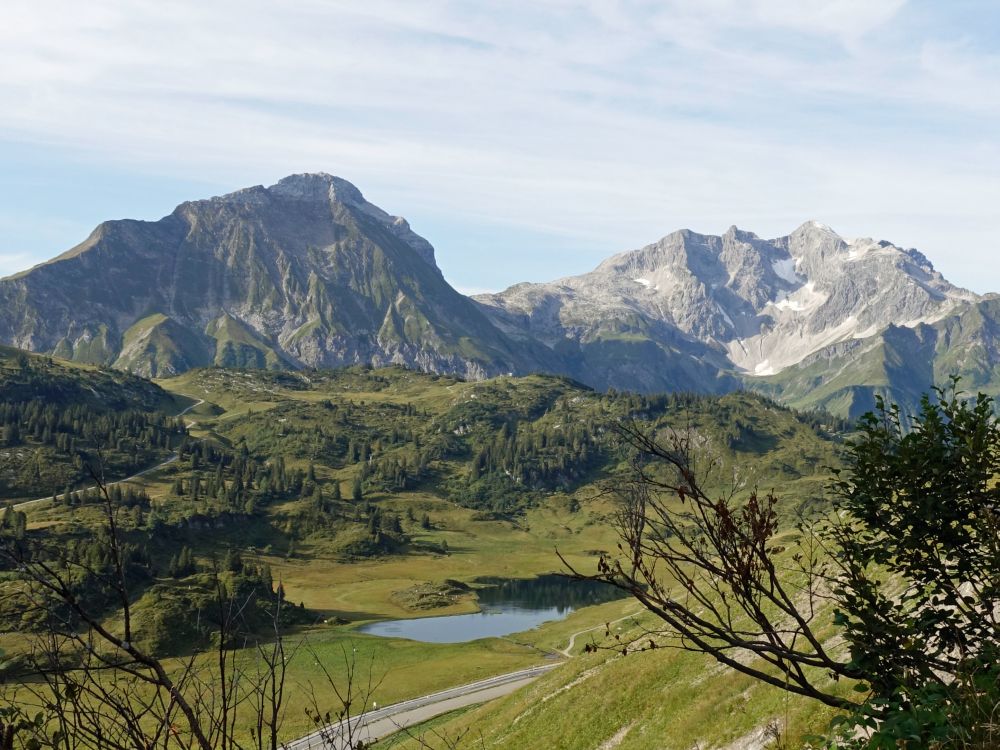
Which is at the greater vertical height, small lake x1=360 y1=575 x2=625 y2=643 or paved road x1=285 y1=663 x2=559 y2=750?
paved road x1=285 y1=663 x2=559 y2=750

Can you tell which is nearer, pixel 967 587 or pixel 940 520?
pixel 940 520

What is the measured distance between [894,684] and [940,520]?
10.5 ft

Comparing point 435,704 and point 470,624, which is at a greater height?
point 435,704

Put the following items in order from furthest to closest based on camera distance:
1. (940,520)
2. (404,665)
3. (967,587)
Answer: (404,665), (967,587), (940,520)

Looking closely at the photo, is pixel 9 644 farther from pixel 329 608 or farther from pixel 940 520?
pixel 940 520

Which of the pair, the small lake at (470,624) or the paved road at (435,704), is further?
the small lake at (470,624)

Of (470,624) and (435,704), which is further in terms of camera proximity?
(470,624)

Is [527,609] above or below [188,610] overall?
below

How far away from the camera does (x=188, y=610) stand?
495 ft

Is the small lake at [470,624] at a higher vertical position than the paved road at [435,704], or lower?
lower

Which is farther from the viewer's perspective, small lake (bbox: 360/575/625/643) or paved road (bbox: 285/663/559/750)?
small lake (bbox: 360/575/625/643)

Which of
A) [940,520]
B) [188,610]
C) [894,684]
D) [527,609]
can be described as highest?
[940,520]

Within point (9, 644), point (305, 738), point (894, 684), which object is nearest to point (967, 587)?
point (894, 684)

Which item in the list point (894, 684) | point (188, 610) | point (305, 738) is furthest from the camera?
point (188, 610)
